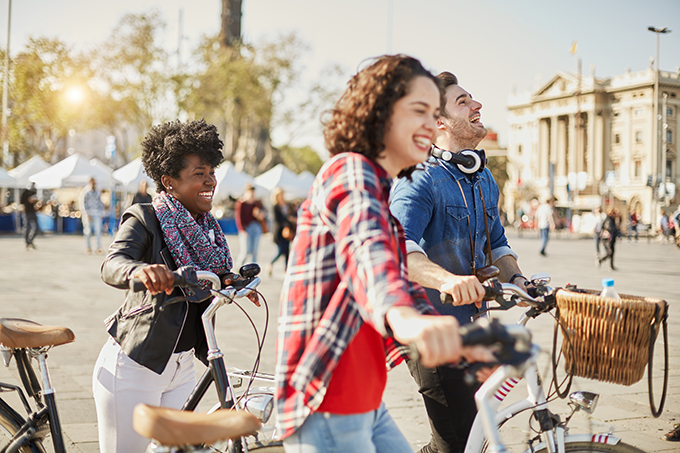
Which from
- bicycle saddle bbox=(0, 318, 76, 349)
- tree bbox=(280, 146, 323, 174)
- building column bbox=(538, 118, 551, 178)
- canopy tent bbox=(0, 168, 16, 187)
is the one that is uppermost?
building column bbox=(538, 118, 551, 178)

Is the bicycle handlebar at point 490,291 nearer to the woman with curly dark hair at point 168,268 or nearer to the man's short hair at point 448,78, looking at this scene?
the woman with curly dark hair at point 168,268

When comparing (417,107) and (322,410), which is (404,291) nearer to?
(322,410)

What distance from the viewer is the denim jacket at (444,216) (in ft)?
8.57

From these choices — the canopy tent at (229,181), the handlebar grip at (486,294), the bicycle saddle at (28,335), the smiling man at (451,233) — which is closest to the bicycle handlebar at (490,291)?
the handlebar grip at (486,294)

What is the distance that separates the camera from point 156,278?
2105mm

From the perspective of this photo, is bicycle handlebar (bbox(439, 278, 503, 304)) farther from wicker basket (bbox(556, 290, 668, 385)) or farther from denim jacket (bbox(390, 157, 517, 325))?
denim jacket (bbox(390, 157, 517, 325))

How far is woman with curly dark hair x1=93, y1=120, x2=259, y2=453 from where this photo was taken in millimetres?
2418

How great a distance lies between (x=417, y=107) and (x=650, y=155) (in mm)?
85200

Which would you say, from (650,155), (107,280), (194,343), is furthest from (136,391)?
(650,155)

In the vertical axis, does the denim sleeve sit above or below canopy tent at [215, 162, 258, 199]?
below

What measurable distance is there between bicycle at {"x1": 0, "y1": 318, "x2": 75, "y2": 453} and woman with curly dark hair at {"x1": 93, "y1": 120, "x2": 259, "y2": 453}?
181 mm

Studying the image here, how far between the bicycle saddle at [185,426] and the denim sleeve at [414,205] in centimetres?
108

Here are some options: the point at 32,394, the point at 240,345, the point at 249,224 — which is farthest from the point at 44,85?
the point at 32,394

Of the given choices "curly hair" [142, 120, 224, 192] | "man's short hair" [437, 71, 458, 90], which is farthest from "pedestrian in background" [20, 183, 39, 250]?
"man's short hair" [437, 71, 458, 90]
